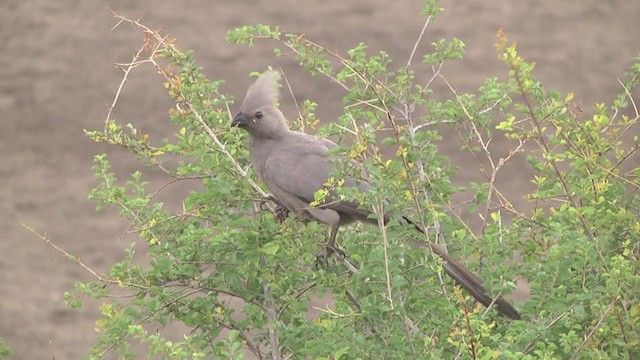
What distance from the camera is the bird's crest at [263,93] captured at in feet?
15.4

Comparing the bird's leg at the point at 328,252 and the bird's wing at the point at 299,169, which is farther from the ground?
the bird's leg at the point at 328,252

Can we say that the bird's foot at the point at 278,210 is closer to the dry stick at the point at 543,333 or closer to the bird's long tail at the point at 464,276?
the bird's long tail at the point at 464,276

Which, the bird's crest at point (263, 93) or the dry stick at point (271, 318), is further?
the bird's crest at point (263, 93)

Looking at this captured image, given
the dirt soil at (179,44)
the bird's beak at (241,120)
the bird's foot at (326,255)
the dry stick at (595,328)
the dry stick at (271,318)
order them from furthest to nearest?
the dirt soil at (179,44) → the bird's beak at (241,120) → the bird's foot at (326,255) → the dry stick at (271,318) → the dry stick at (595,328)

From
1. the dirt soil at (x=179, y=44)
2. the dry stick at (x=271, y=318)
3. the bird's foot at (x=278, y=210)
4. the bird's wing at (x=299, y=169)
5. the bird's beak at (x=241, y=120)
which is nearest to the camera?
the dry stick at (x=271, y=318)

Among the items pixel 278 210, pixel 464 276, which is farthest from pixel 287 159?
pixel 464 276

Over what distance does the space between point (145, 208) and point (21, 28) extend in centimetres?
634

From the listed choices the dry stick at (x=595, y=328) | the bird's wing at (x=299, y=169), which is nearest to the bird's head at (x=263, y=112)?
the bird's wing at (x=299, y=169)

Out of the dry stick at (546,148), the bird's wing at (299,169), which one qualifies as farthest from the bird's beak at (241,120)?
the dry stick at (546,148)

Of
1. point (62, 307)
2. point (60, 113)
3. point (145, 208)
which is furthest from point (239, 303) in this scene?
point (145, 208)

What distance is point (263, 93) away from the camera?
474 centimetres

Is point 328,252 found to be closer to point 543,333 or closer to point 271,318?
point 271,318

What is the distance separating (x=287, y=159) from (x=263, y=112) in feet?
0.73

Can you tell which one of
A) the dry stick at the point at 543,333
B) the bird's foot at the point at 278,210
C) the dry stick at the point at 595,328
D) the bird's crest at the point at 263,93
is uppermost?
the dry stick at the point at 595,328
